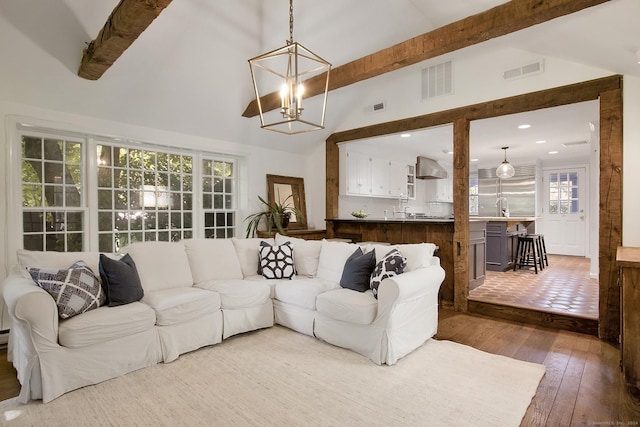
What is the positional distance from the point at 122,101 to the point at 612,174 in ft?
16.5

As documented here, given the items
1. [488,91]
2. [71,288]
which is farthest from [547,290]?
[71,288]

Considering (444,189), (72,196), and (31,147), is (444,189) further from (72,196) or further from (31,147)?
(31,147)

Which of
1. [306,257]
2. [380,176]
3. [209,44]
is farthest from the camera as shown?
[380,176]

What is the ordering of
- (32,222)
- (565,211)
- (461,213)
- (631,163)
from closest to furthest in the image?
(631,163) → (32,222) → (461,213) → (565,211)

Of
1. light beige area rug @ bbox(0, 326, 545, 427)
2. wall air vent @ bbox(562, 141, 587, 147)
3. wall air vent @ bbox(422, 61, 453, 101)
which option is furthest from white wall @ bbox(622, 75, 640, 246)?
wall air vent @ bbox(562, 141, 587, 147)

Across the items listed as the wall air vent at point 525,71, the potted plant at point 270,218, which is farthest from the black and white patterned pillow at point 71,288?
the wall air vent at point 525,71

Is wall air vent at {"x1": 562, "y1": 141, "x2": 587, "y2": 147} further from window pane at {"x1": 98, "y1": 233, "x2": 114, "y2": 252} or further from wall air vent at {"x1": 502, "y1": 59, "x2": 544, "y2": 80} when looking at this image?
window pane at {"x1": 98, "y1": 233, "x2": 114, "y2": 252}

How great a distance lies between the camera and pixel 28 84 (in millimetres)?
3213

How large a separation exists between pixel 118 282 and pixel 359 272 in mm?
2042

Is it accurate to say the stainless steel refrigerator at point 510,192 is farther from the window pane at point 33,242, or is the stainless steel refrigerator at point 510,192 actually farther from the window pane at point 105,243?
the window pane at point 33,242

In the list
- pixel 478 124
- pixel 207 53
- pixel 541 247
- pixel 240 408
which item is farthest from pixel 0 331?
pixel 541 247

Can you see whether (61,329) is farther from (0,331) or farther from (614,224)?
(614,224)

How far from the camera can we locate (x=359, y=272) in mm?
3240

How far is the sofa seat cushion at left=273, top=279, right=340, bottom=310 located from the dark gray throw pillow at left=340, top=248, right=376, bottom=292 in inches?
6.7
